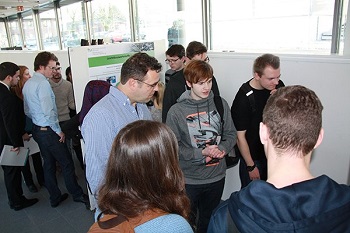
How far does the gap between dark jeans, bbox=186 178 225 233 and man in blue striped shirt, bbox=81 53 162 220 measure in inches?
27.3

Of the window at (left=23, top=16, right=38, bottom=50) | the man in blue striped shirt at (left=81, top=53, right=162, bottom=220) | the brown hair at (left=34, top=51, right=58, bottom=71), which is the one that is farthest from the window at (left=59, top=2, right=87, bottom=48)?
the man in blue striped shirt at (left=81, top=53, right=162, bottom=220)

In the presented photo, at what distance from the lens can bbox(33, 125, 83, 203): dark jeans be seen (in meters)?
3.08

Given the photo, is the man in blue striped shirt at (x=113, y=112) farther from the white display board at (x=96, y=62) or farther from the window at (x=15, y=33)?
the window at (x=15, y=33)

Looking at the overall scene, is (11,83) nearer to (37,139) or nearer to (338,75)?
(37,139)

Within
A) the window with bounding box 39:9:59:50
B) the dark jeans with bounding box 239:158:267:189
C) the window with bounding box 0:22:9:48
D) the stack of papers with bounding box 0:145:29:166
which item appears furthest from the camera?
the window with bounding box 0:22:9:48

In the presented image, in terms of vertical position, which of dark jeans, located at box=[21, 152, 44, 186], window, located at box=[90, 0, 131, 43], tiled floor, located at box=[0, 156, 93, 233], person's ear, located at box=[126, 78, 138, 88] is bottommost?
tiled floor, located at box=[0, 156, 93, 233]

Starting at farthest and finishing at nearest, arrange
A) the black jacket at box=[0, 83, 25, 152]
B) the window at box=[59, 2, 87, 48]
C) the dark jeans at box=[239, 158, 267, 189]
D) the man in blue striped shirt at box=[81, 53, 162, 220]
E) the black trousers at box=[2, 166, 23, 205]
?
the window at box=[59, 2, 87, 48], the black trousers at box=[2, 166, 23, 205], the black jacket at box=[0, 83, 25, 152], the dark jeans at box=[239, 158, 267, 189], the man in blue striped shirt at box=[81, 53, 162, 220]

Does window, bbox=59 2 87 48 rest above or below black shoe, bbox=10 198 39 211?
above

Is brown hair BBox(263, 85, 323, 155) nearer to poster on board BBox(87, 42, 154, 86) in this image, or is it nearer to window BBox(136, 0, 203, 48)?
poster on board BBox(87, 42, 154, 86)

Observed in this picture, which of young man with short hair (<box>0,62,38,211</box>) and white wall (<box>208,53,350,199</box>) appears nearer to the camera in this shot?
white wall (<box>208,53,350,199</box>)

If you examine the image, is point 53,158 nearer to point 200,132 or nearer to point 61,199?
point 61,199

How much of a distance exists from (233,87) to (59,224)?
227 centimetres

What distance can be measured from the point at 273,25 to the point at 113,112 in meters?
2.55

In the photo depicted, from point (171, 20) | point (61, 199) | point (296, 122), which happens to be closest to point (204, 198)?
point (296, 122)
